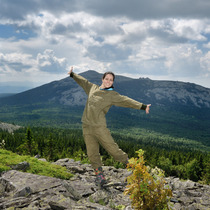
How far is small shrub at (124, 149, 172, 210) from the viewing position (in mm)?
5434

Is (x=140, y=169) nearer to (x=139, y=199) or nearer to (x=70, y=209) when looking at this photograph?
(x=139, y=199)

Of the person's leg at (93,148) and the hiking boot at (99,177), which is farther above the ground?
the person's leg at (93,148)

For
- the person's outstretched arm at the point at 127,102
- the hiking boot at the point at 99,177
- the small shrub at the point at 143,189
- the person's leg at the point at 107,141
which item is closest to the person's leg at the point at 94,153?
the hiking boot at the point at 99,177

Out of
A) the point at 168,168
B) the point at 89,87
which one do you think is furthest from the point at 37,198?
the point at 168,168

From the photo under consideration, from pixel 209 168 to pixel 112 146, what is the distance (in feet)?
165

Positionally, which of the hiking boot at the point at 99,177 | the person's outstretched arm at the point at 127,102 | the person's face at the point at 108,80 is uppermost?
the person's face at the point at 108,80

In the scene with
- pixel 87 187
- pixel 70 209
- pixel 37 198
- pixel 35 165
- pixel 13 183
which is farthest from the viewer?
pixel 35 165

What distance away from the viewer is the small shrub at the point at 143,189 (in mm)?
5434

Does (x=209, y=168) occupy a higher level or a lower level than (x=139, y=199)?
lower

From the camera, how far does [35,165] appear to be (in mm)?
Answer: 10398

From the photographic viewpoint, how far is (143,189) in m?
5.38

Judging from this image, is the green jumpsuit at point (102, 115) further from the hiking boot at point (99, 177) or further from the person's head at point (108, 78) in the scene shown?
the hiking boot at point (99, 177)

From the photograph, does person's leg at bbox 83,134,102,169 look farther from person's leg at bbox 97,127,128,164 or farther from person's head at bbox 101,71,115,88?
person's head at bbox 101,71,115,88

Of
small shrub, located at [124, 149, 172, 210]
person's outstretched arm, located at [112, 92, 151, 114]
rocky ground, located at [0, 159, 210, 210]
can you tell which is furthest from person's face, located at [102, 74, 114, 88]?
rocky ground, located at [0, 159, 210, 210]
